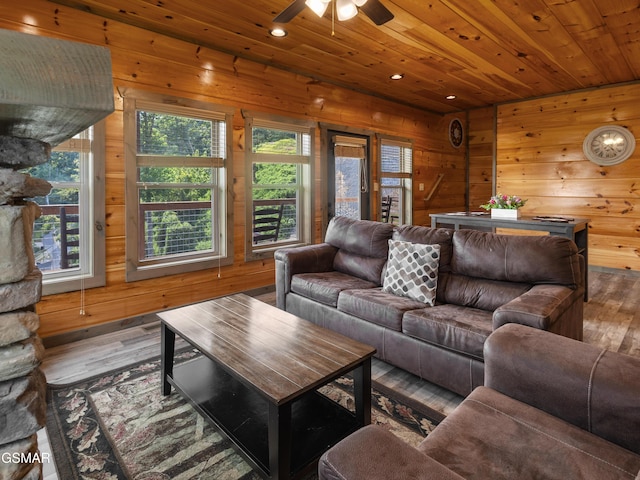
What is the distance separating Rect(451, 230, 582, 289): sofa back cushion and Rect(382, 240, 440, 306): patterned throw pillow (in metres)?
0.22

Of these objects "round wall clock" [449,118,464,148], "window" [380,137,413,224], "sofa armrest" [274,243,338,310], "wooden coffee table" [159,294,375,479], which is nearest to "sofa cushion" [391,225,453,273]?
"sofa armrest" [274,243,338,310]

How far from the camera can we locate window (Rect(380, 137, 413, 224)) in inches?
239

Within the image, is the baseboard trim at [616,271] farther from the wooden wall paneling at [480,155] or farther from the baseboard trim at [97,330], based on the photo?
the baseboard trim at [97,330]

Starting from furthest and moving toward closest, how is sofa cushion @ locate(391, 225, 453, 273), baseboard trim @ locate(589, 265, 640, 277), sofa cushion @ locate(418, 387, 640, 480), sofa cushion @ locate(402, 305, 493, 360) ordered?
baseboard trim @ locate(589, 265, 640, 277), sofa cushion @ locate(391, 225, 453, 273), sofa cushion @ locate(402, 305, 493, 360), sofa cushion @ locate(418, 387, 640, 480)

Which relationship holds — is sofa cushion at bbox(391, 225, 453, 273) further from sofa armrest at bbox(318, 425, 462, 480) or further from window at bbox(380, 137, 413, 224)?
window at bbox(380, 137, 413, 224)

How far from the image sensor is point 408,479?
2.84ft

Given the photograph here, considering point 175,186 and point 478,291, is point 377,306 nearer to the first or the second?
point 478,291

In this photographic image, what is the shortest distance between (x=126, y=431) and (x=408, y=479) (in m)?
1.72

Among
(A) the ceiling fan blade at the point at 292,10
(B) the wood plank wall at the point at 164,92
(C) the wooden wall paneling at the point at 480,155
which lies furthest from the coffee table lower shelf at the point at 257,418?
(C) the wooden wall paneling at the point at 480,155

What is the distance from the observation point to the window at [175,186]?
342cm

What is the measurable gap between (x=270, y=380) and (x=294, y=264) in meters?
1.96

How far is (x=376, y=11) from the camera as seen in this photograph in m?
2.50

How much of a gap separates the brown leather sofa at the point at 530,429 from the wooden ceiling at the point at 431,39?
2862 millimetres

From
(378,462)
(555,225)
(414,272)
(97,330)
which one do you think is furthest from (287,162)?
(378,462)
